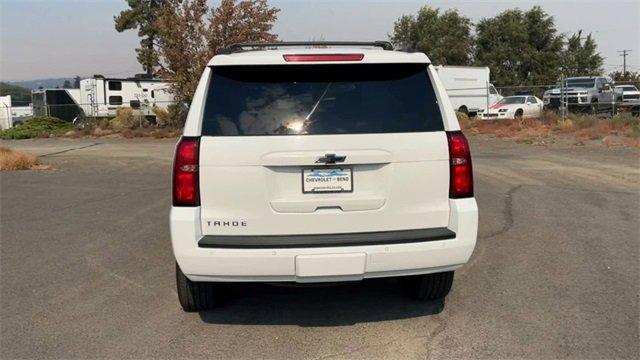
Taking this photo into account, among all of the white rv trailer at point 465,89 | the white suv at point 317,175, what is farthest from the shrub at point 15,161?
the white rv trailer at point 465,89

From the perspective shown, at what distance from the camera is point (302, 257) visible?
12.2 ft

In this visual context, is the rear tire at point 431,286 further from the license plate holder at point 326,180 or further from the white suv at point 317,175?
the license plate holder at point 326,180

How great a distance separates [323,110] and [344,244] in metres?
0.87

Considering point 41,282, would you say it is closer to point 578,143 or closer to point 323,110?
point 323,110

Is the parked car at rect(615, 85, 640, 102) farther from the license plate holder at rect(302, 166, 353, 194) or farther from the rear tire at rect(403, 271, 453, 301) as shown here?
the license plate holder at rect(302, 166, 353, 194)

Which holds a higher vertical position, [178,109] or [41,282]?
[178,109]

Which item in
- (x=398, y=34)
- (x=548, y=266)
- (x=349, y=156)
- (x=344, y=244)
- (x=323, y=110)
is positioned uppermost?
(x=398, y=34)

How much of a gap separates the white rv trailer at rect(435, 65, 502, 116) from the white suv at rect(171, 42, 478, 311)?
2956cm

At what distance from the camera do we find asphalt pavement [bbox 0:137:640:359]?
3.96 metres

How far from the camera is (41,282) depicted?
17.8 feet

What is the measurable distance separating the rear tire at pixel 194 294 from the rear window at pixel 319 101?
47.3 inches

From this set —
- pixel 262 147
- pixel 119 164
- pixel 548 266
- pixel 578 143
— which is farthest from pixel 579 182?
pixel 119 164

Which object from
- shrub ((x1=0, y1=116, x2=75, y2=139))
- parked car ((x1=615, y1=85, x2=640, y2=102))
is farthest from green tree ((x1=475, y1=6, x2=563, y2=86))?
shrub ((x1=0, y1=116, x2=75, y2=139))

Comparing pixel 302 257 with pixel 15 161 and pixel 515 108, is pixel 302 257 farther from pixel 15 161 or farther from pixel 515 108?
pixel 515 108
